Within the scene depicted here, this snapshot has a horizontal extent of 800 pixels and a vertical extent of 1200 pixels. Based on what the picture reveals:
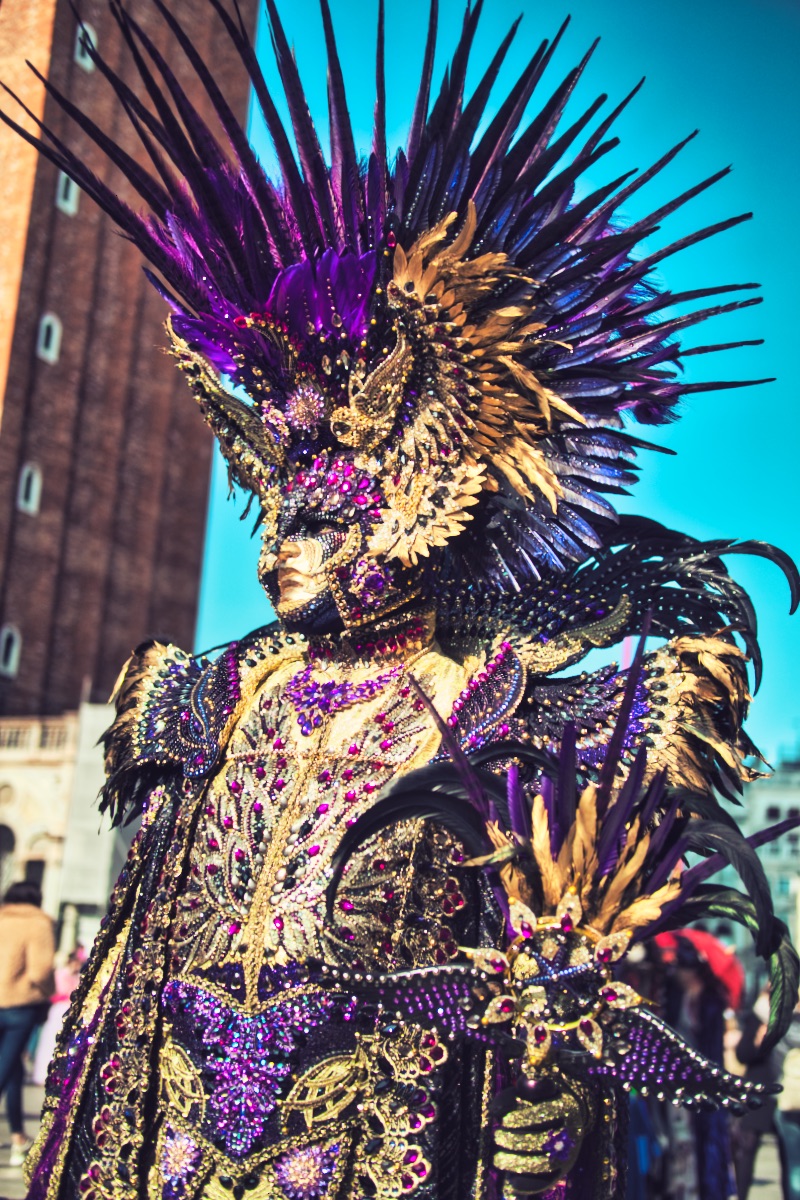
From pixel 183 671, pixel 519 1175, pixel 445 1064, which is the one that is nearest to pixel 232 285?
pixel 183 671

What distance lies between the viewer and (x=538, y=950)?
2.77 metres

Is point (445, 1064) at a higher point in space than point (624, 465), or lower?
lower

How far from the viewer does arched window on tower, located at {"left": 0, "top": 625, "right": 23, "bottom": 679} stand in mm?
38375

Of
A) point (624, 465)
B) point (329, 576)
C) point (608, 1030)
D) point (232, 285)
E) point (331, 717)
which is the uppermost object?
point (232, 285)

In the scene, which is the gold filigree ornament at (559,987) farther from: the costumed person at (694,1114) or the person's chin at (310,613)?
the costumed person at (694,1114)

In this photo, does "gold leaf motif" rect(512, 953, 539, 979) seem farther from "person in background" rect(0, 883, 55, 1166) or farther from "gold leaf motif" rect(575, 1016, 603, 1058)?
"person in background" rect(0, 883, 55, 1166)

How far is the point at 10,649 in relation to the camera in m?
38.7

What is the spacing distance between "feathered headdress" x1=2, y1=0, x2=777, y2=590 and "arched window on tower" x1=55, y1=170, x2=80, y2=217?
38.9 metres

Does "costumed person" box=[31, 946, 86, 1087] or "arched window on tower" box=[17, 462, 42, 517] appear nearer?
"costumed person" box=[31, 946, 86, 1087]

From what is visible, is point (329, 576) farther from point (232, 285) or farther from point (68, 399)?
point (68, 399)

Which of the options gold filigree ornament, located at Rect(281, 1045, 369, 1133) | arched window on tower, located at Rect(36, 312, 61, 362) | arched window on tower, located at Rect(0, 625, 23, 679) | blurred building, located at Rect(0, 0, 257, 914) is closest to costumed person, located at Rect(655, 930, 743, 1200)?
gold filigree ornament, located at Rect(281, 1045, 369, 1133)

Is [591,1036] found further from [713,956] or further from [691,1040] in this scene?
[713,956]

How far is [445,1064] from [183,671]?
5.02ft

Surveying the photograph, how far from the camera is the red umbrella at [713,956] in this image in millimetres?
7711
